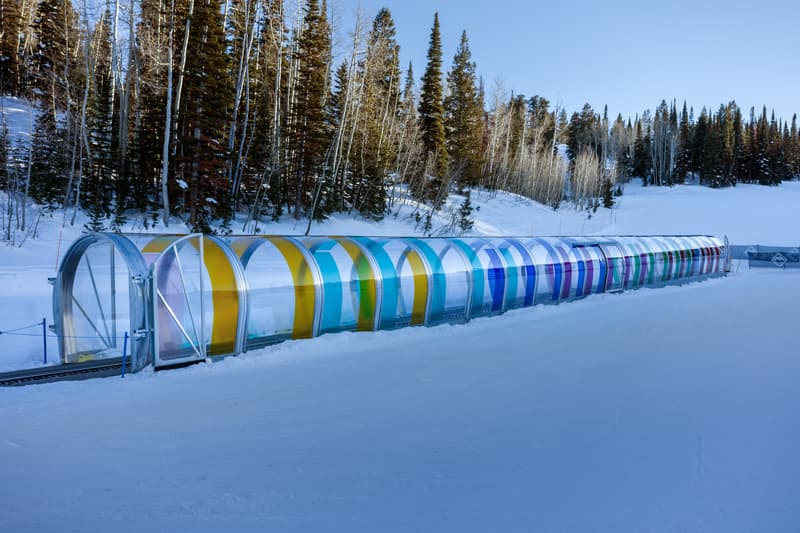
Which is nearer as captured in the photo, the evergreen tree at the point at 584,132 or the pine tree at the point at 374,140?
the pine tree at the point at 374,140

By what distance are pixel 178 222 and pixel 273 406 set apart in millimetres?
18881

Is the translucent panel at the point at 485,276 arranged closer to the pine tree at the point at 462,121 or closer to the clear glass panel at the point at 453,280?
the clear glass panel at the point at 453,280

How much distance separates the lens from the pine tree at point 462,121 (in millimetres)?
51562

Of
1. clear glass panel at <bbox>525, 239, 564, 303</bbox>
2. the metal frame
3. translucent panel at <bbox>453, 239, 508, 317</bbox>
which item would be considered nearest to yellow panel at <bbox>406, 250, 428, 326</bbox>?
translucent panel at <bbox>453, 239, 508, 317</bbox>

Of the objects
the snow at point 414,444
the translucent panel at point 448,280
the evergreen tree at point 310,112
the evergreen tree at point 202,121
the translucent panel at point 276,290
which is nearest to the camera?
the snow at point 414,444

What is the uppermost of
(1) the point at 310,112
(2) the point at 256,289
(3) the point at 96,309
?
(1) the point at 310,112

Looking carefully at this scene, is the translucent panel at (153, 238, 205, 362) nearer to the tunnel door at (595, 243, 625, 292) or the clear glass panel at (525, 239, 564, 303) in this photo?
the clear glass panel at (525, 239, 564, 303)

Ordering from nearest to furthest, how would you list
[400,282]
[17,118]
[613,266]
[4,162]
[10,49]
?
[400,282] → [613,266] → [4,162] → [17,118] → [10,49]

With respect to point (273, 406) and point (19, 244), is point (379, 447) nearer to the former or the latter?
point (273, 406)

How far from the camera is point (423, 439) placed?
548cm

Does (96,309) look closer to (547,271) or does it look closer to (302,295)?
(302,295)

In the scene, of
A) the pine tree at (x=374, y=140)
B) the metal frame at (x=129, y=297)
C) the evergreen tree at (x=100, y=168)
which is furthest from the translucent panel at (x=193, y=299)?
the pine tree at (x=374, y=140)

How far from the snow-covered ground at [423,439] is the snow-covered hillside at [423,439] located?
24 mm

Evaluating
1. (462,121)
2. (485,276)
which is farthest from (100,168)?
(462,121)
